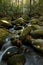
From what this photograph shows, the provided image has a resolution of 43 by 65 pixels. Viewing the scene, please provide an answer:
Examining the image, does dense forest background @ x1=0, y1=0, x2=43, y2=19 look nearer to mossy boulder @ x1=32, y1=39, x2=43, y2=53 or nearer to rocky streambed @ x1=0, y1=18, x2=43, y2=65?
rocky streambed @ x1=0, y1=18, x2=43, y2=65

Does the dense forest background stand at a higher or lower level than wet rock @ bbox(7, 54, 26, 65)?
lower

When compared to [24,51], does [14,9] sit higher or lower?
lower

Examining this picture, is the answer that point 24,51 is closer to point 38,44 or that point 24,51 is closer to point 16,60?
point 38,44

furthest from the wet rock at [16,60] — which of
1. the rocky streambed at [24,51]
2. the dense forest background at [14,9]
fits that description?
the dense forest background at [14,9]

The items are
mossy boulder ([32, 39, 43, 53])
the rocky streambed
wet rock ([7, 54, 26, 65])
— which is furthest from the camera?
mossy boulder ([32, 39, 43, 53])

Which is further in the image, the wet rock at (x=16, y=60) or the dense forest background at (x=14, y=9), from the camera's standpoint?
the dense forest background at (x=14, y=9)

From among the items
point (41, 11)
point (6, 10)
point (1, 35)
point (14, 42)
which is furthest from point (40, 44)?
point (41, 11)

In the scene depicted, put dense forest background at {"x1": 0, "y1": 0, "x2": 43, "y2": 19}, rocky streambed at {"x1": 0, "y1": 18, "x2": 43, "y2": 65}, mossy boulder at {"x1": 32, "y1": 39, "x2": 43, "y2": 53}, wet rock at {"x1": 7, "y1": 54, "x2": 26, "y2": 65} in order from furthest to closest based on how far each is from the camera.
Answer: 1. dense forest background at {"x1": 0, "y1": 0, "x2": 43, "y2": 19}
2. mossy boulder at {"x1": 32, "y1": 39, "x2": 43, "y2": 53}
3. rocky streambed at {"x1": 0, "y1": 18, "x2": 43, "y2": 65}
4. wet rock at {"x1": 7, "y1": 54, "x2": 26, "y2": 65}

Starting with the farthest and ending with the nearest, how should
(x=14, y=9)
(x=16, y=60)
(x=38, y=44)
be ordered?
(x=14, y=9), (x=38, y=44), (x=16, y=60)

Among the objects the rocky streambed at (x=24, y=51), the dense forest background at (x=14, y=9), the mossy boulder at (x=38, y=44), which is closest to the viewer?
the rocky streambed at (x=24, y=51)

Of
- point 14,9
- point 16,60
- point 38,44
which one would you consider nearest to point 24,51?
point 38,44

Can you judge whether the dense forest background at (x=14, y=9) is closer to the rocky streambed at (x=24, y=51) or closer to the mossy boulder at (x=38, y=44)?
the rocky streambed at (x=24, y=51)

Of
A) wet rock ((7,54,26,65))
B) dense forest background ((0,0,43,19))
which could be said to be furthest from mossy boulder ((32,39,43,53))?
dense forest background ((0,0,43,19))

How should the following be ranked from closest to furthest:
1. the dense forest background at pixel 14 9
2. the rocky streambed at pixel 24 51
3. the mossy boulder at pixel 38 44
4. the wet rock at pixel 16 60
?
the wet rock at pixel 16 60 < the rocky streambed at pixel 24 51 < the mossy boulder at pixel 38 44 < the dense forest background at pixel 14 9
